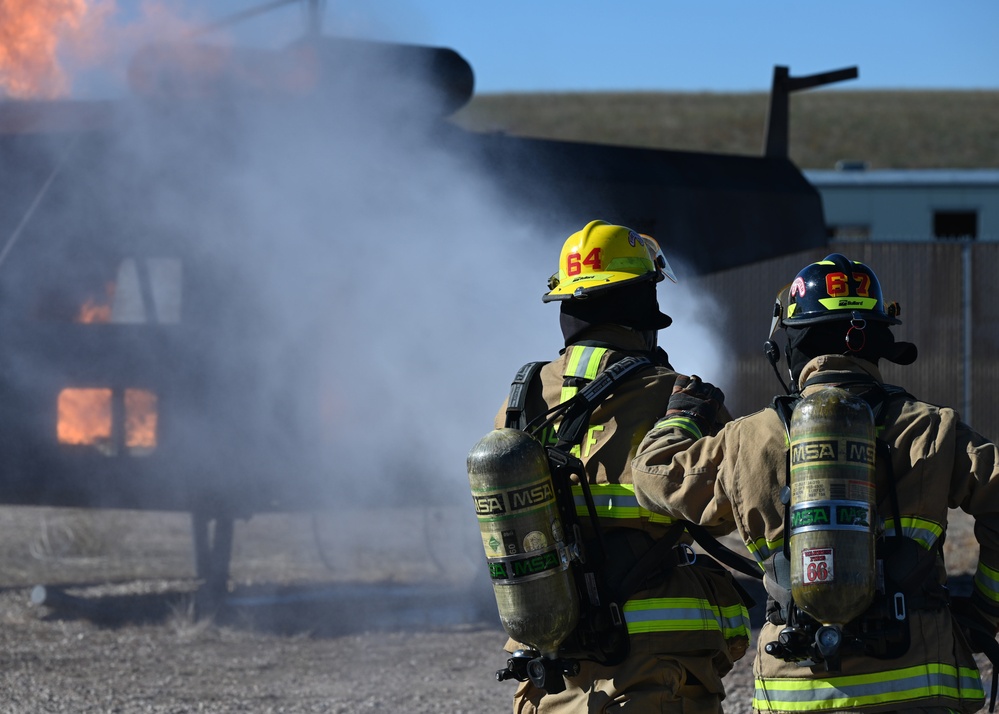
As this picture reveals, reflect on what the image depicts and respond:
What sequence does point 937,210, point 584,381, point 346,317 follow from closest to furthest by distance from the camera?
point 584,381
point 346,317
point 937,210

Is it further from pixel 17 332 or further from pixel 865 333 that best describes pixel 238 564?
pixel 865 333

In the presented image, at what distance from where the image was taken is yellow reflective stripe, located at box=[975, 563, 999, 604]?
2716mm

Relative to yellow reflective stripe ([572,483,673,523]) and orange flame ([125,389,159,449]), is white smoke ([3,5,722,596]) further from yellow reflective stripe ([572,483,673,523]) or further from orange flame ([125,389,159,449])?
yellow reflective stripe ([572,483,673,523])

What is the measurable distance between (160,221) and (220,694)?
9.98 feet

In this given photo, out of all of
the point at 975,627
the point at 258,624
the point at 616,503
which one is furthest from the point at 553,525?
the point at 258,624

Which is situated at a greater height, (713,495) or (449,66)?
(449,66)

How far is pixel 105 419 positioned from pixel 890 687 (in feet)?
18.8

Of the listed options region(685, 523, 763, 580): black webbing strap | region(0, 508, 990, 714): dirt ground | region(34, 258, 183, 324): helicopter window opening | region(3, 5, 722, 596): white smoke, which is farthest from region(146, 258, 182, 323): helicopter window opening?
region(685, 523, 763, 580): black webbing strap

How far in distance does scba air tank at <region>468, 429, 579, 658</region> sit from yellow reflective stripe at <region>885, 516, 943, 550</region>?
773 mm

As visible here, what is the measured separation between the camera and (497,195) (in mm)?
7988

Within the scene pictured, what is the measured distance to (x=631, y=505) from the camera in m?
2.99

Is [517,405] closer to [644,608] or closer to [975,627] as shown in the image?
[644,608]

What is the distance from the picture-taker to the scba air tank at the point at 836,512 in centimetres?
245

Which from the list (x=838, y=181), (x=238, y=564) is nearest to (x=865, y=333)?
(x=238, y=564)
